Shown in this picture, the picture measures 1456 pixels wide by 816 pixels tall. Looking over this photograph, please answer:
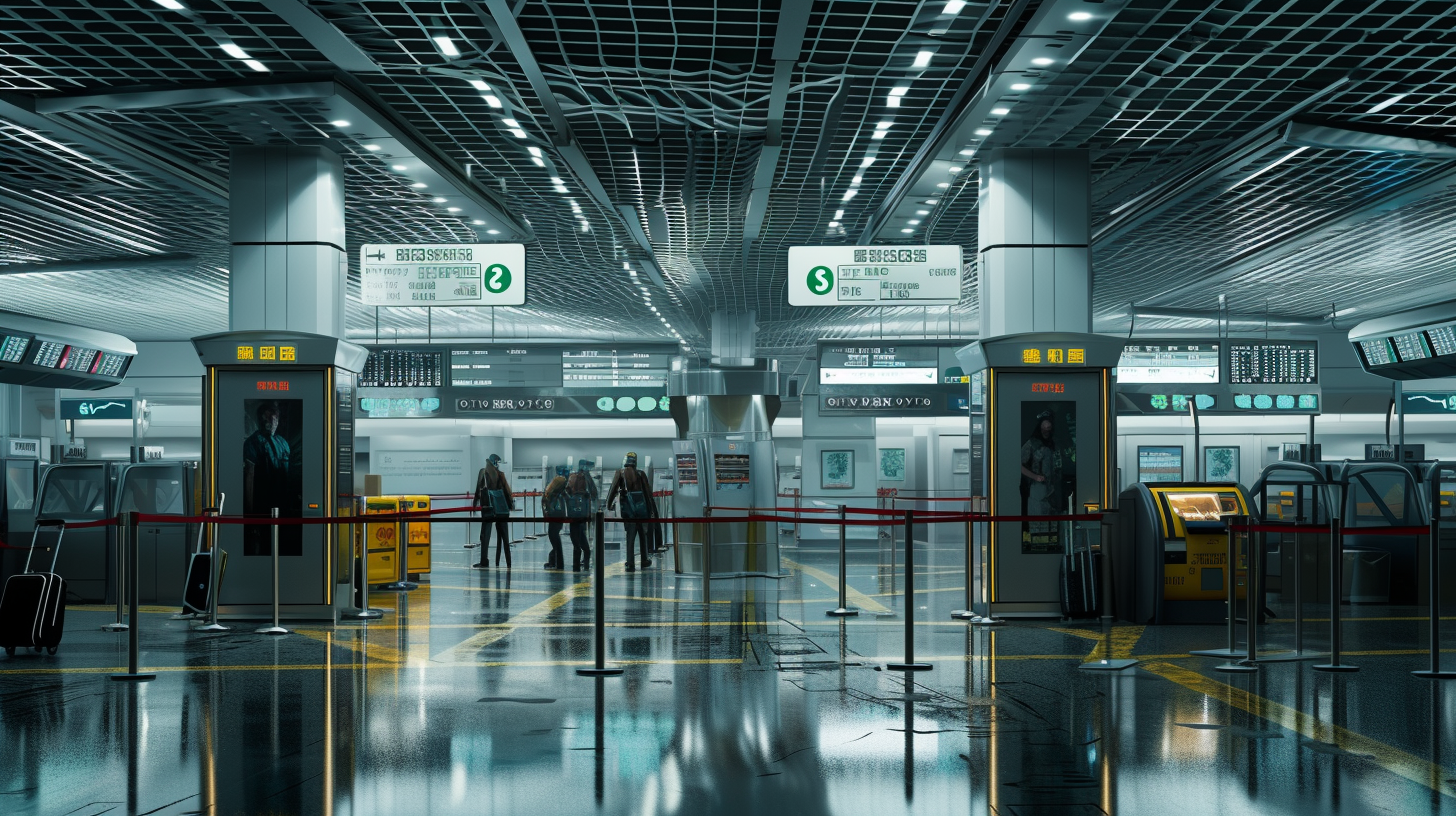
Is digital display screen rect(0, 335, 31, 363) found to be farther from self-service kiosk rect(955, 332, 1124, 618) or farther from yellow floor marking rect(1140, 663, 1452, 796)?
yellow floor marking rect(1140, 663, 1452, 796)

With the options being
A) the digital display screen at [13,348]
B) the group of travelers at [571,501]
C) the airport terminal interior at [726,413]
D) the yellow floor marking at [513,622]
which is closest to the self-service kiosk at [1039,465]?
the airport terminal interior at [726,413]

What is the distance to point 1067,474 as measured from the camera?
40.6 ft

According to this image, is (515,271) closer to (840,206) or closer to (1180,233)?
(840,206)

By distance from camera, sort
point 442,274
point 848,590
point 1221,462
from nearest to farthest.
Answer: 1. point 442,274
2. point 848,590
3. point 1221,462

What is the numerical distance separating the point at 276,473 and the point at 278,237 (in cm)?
235

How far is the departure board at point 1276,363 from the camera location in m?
21.8

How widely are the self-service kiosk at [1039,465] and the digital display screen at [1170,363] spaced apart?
11.8 m

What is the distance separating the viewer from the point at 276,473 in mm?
12133

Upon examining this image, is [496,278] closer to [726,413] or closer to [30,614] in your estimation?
[30,614]

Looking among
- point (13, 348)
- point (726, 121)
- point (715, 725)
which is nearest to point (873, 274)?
point (726, 121)

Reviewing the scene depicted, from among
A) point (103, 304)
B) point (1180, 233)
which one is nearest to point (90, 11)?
point (1180, 233)

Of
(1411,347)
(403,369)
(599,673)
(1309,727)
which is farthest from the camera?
(403,369)

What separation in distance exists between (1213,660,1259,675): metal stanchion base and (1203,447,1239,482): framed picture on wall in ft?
67.1

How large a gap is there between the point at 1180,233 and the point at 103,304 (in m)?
19.0
